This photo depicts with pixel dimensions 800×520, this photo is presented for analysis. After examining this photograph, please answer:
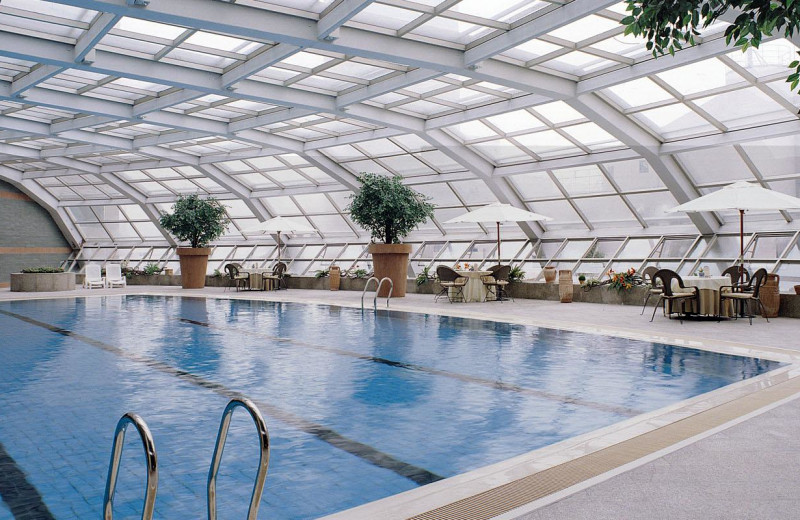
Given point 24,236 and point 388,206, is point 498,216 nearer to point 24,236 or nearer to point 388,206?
point 388,206

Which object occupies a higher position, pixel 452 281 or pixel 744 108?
pixel 744 108

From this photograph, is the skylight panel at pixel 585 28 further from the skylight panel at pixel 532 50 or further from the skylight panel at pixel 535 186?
the skylight panel at pixel 535 186

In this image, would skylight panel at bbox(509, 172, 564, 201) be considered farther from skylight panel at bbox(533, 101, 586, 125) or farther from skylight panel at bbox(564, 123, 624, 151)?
skylight panel at bbox(533, 101, 586, 125)

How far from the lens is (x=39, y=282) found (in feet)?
68.5

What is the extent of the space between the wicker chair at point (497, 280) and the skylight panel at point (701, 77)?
5450 millimetres

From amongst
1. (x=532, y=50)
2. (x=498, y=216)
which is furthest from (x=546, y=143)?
(x=532, y=50)

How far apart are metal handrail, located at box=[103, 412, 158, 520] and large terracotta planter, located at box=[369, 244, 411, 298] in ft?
46.7

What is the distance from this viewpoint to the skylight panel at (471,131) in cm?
1791

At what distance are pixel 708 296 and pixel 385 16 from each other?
748cm

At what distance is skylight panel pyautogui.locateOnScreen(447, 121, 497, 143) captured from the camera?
17906 millimetres

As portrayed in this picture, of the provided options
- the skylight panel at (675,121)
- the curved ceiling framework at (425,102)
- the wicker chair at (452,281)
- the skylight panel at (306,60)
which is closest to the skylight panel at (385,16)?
the curved ceiling framework at (425,102)

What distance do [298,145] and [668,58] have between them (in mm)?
12459

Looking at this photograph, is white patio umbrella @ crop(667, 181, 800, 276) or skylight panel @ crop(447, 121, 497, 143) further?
skylight panel @ crop(447, 121, 497, 143)

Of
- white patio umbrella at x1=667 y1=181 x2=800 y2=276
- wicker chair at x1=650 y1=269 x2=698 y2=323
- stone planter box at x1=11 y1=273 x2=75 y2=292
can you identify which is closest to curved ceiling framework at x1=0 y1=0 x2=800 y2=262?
white patio umbrella at x1=667 y1=181 x2=800 y2=276
